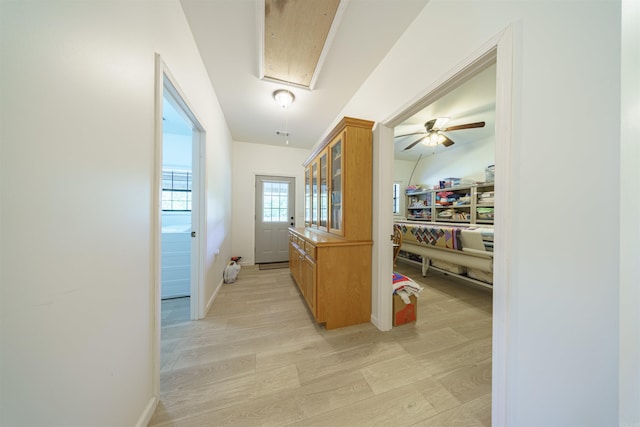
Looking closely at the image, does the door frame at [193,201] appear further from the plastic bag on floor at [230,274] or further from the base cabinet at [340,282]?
the base cabinet at [340,282]

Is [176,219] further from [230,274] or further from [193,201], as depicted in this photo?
[193,201]

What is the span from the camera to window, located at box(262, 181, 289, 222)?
4.09m

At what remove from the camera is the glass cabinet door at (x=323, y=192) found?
2395mm

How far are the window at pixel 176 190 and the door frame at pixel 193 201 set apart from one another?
164cm

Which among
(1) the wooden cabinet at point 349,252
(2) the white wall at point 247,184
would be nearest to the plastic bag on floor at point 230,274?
(2) the white wall at point 247,184

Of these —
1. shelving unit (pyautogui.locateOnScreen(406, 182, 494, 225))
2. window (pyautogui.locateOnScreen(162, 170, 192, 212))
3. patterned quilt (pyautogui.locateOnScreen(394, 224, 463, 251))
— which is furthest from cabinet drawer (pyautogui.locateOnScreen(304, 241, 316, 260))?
shelving unit (pyautogui.locateOnScreen(406, 182, 494, 225))

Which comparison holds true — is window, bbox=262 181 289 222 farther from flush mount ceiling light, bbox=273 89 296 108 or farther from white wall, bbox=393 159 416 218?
white wall, bbox=393 159 416 218

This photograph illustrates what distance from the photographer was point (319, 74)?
2.00 m
